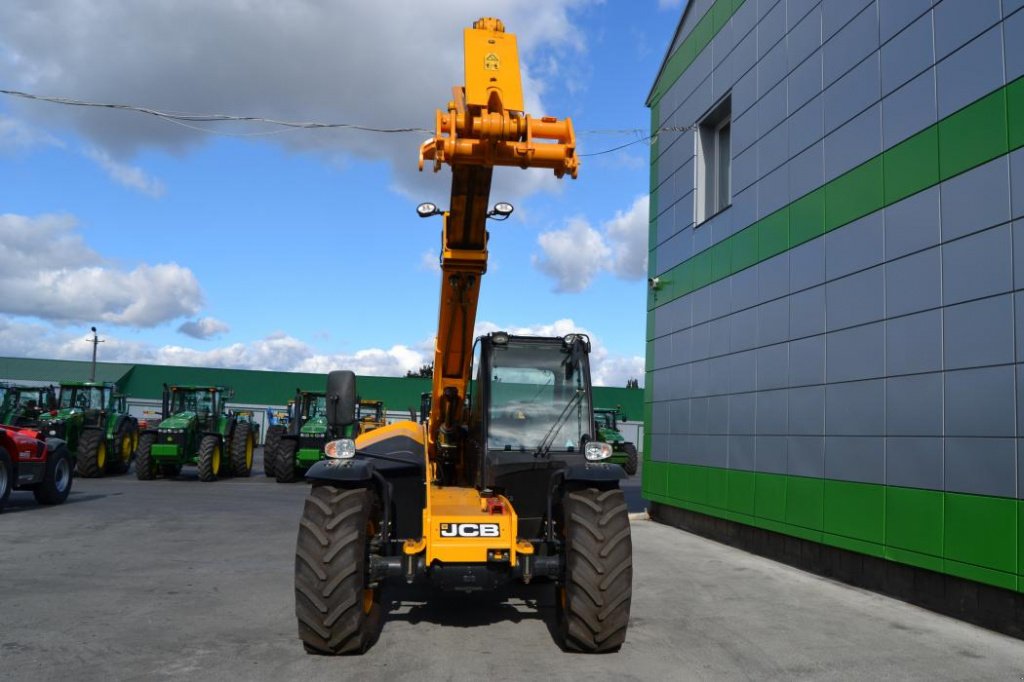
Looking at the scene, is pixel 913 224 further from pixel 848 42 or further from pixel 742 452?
pixel 742 452

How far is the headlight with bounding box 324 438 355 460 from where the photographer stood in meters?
6.92

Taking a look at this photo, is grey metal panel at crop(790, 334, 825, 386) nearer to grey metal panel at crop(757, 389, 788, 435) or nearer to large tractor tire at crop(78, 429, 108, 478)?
grey metal panel at crop(757, 389, 788, 435)

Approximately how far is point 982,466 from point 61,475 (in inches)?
669

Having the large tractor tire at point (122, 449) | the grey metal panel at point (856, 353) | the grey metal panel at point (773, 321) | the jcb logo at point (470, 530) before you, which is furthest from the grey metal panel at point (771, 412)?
the large tractor tire at point (122, 449)

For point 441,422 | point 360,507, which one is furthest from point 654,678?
point 441,422

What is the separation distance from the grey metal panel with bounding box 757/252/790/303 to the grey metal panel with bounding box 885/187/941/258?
2.36 metres

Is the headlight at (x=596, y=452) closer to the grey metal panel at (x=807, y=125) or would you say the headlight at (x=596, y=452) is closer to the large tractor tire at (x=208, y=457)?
the grey metal panel at (x=807, y=125)

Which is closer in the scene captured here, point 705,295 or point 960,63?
point 960,63

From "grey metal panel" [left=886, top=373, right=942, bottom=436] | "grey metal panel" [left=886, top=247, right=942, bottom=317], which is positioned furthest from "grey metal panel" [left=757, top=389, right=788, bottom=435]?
"grey metal panel" [left=886, top=247, right=942, bottom=317]

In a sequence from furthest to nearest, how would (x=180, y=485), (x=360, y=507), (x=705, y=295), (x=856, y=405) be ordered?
(x=180, y=485), (x=705, y=295), (x=856, y=405), (x=360, y=507)

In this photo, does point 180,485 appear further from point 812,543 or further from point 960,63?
point 960,63

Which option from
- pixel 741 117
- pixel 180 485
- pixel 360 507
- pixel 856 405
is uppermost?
pixel 741 117

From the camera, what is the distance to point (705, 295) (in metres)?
14.7

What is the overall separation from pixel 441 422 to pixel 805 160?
6628mm
